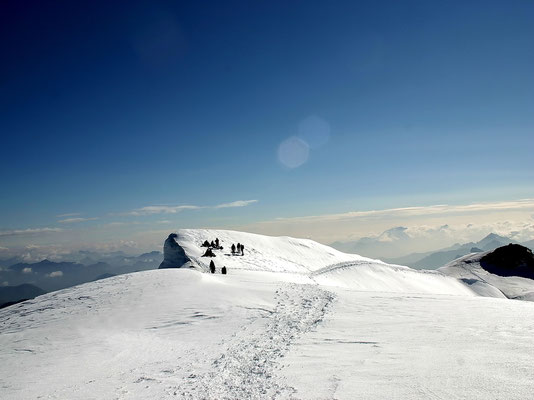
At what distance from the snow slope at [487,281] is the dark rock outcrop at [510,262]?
6.85 feet

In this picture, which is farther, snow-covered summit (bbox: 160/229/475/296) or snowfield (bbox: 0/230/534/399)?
snow-covered summit (bbox: 160/229/475/296)

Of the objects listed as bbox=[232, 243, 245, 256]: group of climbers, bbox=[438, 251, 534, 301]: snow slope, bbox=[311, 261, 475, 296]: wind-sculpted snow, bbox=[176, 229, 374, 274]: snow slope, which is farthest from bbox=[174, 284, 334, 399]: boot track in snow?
bbox=[438, 251, 534, 301]: snow slope

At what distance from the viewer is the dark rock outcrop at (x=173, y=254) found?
162ft

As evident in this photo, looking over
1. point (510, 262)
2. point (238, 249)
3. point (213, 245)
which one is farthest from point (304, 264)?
point (510, 262)

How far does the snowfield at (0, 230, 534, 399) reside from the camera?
27.4 ft

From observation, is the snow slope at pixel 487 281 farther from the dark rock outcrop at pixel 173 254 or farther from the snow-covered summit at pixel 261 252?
the dark rock outcrop at pixel 173 254

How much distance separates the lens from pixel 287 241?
7606cm

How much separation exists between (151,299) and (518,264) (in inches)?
3230

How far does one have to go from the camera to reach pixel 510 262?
69.5 metres

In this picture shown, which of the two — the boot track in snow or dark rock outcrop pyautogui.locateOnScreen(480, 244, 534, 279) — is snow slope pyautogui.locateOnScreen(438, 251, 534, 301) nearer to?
dark rock outcrop pyautogui.locateOnScreen(480, 244, 534, 279)

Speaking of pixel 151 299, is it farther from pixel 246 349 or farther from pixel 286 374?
pixel 286 374

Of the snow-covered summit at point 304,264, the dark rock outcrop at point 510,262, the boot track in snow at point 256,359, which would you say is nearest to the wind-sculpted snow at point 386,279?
the snow-covered summit at point 304,264

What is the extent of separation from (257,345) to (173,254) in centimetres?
4439

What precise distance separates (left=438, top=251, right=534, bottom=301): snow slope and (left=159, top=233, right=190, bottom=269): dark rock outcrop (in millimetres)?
53735
